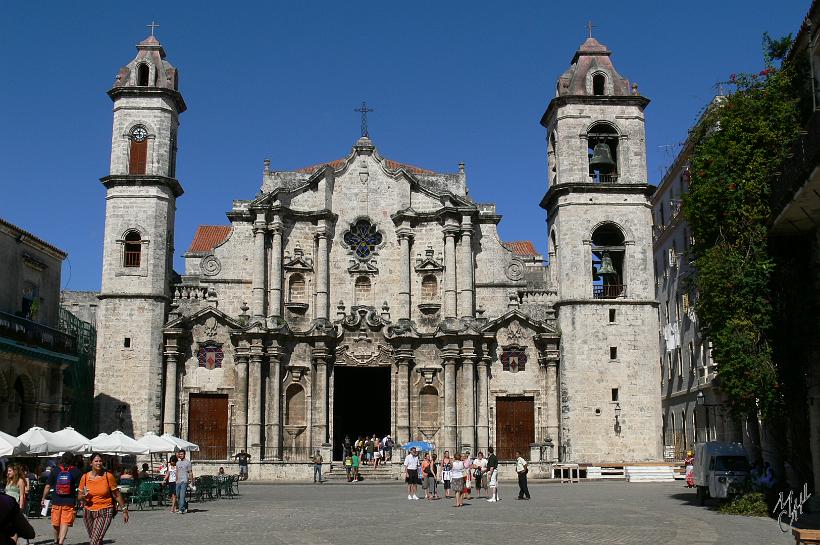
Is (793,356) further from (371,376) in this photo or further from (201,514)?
(371,376)

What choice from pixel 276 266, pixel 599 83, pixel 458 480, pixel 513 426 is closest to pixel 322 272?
pixel 276 266

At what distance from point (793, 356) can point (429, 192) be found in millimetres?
21997

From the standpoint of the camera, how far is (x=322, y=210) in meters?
42.1

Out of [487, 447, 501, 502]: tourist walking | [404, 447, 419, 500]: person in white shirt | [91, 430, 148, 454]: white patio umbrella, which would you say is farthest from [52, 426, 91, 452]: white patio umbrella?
[487, 447, 501, 502]: tourist walking

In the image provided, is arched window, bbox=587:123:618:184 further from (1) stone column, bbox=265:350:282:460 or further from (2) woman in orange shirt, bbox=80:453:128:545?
(2) woman in orange shirt, bbox=80:453:128:545

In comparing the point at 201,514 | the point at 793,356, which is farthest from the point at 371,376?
the point at 793,356

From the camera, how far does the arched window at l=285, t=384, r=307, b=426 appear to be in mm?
40656

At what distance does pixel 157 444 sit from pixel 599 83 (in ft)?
80.1

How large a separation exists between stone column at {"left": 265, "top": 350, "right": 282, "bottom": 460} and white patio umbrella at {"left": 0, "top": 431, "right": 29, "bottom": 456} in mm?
16321

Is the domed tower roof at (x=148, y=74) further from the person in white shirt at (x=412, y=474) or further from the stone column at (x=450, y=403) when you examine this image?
the person in white shirt at (x=412, y=474)

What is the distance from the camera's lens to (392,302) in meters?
42.2

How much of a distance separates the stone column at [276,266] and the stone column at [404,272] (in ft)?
17.0

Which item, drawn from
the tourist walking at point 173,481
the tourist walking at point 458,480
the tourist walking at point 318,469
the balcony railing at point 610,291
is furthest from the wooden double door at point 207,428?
the balcony railing at point 610,291

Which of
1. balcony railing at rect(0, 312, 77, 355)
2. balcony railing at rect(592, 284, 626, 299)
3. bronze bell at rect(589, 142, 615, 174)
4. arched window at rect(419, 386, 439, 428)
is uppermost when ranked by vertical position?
bronze bell at rect(589, 142, 615, 174)
